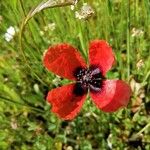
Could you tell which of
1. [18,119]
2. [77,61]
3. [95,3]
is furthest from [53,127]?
[95,3]

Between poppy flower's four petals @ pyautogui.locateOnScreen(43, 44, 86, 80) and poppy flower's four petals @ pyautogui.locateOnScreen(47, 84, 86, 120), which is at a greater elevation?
poppy flower's four petals @ pyautogui.locateOnScreen(43, 44, 86, 80)

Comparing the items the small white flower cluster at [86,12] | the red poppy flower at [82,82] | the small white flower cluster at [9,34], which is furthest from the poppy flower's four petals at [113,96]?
the small white flower cluster at [9,34]

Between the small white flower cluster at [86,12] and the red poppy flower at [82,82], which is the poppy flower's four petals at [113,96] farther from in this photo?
the small white flower cluster at [86,12]

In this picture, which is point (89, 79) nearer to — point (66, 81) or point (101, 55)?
point (101, 55)

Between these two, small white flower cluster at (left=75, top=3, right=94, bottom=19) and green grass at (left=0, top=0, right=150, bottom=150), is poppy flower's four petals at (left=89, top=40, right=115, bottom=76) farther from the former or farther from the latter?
green grass at (left=0, top=0, right=150, bottom=150)

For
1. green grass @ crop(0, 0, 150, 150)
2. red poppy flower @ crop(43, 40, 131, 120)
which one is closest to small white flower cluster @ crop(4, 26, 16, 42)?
green grass @ crop(0, 0, 150, 150)

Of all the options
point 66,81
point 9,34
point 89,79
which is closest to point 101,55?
point 89,79

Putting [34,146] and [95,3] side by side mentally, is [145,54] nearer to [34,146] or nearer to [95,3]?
[95,3]
